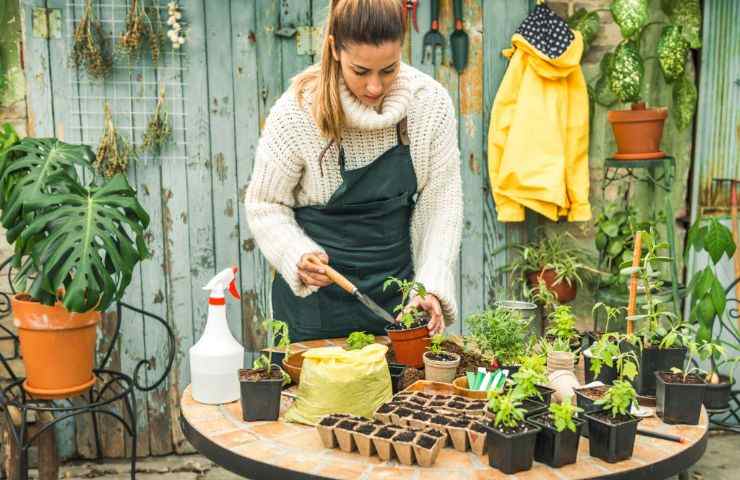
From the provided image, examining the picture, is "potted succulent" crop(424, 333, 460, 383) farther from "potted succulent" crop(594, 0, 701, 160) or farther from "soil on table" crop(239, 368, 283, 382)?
"potted succulent" crop(594, 0, 701, 160)

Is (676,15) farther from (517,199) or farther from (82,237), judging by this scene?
(82,237)

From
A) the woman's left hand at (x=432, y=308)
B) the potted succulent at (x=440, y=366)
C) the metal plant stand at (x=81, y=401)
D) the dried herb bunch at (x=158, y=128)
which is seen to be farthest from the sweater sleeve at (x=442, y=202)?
the dried herb bunch at (x=158, y=128)

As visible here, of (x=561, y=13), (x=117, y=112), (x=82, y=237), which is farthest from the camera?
(x=561, y=13)

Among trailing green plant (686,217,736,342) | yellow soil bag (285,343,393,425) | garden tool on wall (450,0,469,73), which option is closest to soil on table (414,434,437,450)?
yellow soil bag (285,343,393,425)

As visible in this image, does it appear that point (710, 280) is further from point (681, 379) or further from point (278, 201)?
point (278, 201)

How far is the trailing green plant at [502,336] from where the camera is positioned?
2.04 m

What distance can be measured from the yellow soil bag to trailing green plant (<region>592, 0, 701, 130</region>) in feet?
7.62

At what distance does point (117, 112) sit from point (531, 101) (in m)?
1.91

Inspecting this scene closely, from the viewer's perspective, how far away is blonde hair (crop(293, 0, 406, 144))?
2.09 m

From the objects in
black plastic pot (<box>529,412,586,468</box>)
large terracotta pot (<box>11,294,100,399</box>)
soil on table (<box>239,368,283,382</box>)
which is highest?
soil on table (<box>239,368,283,382</box>)

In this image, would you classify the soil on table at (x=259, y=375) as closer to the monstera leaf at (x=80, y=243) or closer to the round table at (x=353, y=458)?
the round table at (x=353, y=458)

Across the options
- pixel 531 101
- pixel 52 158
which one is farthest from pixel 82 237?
pixel 531 101

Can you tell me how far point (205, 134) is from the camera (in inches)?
146

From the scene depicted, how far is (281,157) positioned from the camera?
2.37m
